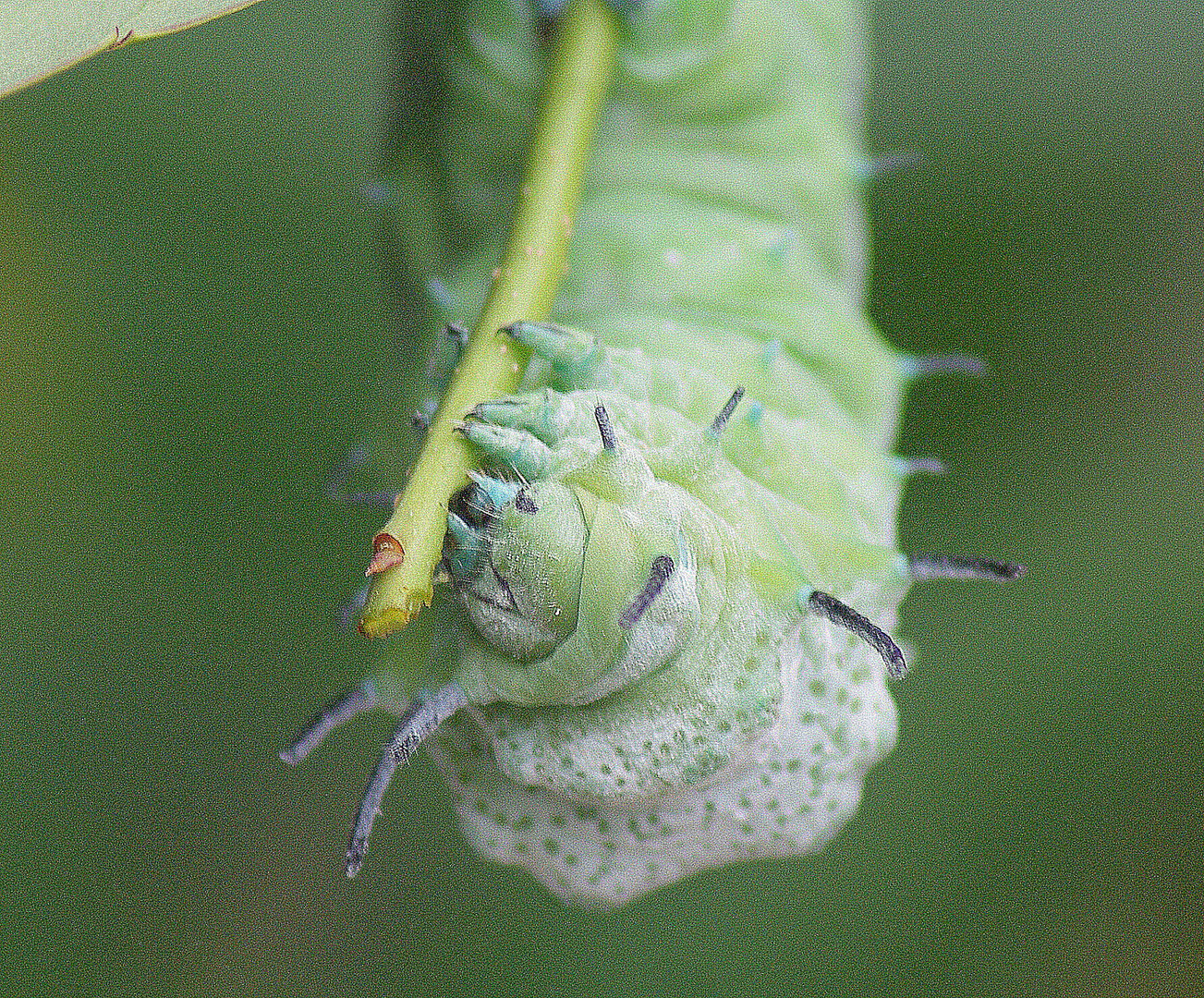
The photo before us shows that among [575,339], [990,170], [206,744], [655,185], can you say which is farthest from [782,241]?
[206,744]

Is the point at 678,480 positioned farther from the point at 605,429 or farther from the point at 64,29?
the point at 64,29

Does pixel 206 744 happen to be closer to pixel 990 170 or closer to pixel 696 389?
pixel 696 389

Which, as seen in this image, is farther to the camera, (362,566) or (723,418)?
(362,566)

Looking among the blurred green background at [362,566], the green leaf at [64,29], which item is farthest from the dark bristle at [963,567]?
the blurred green background at [362,566]

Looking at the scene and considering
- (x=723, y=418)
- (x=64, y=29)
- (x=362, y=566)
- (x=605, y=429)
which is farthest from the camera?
(x=362, y=566)

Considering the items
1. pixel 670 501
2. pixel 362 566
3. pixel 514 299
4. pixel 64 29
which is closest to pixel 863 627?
pixel 670 501

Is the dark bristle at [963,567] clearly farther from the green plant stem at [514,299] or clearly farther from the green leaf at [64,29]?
the green leaf at [64,29]

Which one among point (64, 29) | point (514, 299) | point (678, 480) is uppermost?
point (64, 29)
